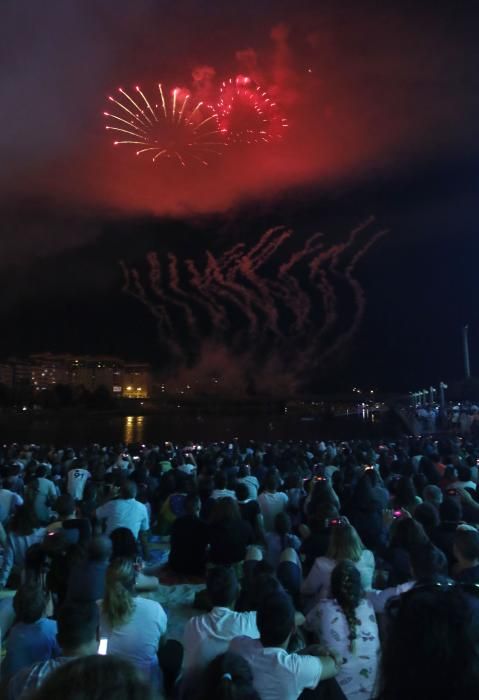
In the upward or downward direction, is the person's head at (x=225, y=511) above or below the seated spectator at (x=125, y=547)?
above

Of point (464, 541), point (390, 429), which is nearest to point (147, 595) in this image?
point (464, 541)

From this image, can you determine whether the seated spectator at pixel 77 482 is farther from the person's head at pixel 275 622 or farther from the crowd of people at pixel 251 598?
the person's head at pixel 275 622

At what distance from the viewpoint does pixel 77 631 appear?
129 inches

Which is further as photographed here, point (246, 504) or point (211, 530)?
point (246, 504)

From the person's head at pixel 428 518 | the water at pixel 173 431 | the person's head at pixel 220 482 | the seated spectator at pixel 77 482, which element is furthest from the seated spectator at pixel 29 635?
the water at pixel 173 431

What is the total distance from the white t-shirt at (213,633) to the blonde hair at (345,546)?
4.44ft

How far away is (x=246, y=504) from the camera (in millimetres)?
8320

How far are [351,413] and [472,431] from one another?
7901 centimetres

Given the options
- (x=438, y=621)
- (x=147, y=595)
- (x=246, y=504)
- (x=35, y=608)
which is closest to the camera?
(x=438, y=621)

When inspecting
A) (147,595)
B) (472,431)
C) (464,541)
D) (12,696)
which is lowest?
(147,595)

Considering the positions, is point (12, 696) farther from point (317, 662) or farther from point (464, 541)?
point (464, 541)

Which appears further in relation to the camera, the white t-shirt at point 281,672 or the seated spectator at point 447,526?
the seated spectator at point 447,526

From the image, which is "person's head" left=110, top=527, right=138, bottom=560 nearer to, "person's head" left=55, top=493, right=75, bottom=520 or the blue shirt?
"person's head" left=55, top=493, right=75, bottom=520

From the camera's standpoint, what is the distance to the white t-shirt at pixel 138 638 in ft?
12.8
